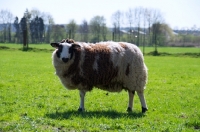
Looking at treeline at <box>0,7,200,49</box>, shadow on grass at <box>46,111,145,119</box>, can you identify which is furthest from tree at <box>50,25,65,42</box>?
shadow on grass at <box>46,111,145,119</box>

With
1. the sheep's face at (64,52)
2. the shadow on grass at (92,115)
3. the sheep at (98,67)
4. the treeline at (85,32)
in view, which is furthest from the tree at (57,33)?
the shadow on grass at (92,115)

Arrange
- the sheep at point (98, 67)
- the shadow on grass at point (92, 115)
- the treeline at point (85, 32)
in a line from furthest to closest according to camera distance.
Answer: the treeline at point (85, 32)
the sheep at point (98, 67)
the shadow on grass at point (92, 115)

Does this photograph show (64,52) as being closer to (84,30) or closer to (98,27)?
(98,27)

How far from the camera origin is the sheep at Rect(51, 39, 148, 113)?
10.3 metres

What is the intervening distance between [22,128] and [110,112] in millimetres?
3392

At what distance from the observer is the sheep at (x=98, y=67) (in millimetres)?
10281

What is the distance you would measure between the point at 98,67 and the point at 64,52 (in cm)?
130

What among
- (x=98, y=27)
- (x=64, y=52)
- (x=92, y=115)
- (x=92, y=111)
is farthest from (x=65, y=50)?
(x=98, y=27)

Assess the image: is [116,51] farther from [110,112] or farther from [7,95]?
[7,95]

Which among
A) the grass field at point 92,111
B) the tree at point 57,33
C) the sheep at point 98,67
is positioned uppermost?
the tree at point 57,33

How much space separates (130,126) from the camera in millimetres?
8133

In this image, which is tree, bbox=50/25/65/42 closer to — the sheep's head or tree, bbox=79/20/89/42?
tree, bbox=79/20/89/42

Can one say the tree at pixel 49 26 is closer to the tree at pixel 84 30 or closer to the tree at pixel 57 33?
the tree at pixel 57 33

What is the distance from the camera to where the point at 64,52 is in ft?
33.0
